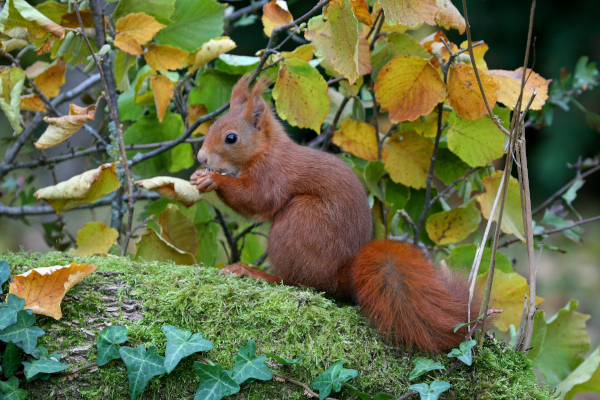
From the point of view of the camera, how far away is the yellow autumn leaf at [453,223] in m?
2.15

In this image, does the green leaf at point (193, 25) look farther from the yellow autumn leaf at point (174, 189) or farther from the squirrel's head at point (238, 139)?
the yellow autumn leaf at point (174, 189)

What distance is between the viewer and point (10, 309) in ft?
4.23

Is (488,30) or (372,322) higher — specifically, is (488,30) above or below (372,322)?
above

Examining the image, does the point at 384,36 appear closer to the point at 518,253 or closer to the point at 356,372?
the point at 356,372

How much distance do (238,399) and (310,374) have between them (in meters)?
0.20

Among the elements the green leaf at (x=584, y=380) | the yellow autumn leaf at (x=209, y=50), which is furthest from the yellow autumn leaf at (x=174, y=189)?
the green leaf at (x=584, y=380)

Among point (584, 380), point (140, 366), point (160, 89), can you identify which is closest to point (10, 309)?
point (140, 366)

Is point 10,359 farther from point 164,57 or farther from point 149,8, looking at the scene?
point 149,8

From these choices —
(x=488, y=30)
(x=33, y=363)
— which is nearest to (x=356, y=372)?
(x=33, y=363)

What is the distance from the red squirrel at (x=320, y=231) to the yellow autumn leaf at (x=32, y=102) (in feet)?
2.40

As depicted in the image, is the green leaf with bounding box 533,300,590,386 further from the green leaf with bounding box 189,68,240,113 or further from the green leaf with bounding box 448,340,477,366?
the green leaf with bounding box 189,68,240,113

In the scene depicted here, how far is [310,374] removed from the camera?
1.37 m

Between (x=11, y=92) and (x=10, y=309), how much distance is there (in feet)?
3.26

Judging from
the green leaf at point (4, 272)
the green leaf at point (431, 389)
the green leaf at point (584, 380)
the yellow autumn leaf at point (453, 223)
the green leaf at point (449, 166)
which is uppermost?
the green leaf at point (449, 166)
